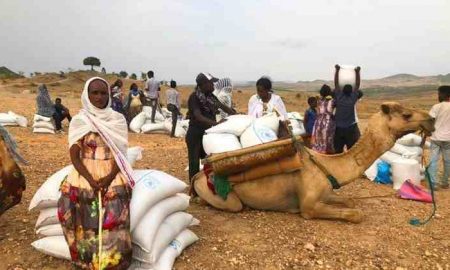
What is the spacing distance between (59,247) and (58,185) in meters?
0.55

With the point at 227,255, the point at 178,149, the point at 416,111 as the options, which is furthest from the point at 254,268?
the point at 178,149

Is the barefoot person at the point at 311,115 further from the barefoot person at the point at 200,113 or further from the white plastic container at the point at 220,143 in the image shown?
the white plastic container at the point at 220,143

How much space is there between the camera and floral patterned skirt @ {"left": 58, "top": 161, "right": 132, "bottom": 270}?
385 cm

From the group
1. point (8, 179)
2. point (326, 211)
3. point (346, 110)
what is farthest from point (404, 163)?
point (8, 179)

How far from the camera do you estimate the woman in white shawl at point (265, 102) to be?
653 centimetres

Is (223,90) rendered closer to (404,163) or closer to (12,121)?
(404,163)

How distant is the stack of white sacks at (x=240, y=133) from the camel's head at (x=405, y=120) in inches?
53.6

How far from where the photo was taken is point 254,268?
4.42 m

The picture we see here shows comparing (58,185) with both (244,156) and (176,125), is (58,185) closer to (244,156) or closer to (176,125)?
(244,156)

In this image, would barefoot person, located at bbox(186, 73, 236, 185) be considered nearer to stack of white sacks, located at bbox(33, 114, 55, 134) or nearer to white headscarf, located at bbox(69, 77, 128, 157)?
white headscarf, located at bbox(69, 77, 128, 157)

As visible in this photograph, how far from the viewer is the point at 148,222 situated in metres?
4.17

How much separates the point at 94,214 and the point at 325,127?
17.3ft

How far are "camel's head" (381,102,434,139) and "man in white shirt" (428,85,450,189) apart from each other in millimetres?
1756

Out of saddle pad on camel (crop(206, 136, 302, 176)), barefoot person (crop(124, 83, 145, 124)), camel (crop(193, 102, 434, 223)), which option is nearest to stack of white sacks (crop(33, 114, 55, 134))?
barefoot person (crop(124, 83, 145, 124))
